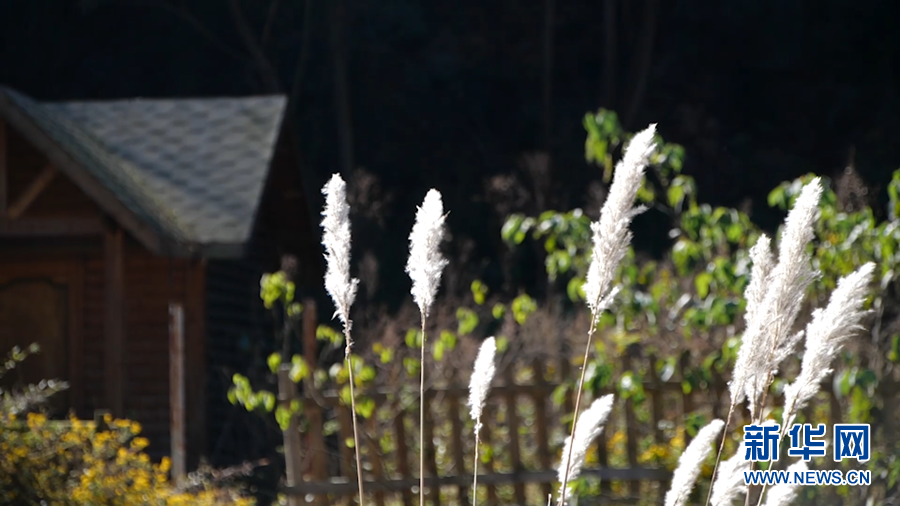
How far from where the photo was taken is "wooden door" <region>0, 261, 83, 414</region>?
1229cm

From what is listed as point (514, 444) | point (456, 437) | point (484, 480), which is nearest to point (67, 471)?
point (456, 437)

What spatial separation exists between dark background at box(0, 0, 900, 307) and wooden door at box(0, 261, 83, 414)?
11492 mm

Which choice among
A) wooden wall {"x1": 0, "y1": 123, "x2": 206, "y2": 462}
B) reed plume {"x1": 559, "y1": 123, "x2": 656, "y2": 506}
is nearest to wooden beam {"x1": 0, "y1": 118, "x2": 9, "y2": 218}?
wooden wall {"x1": 0, "y1": 123, "x2": 206, "y2": 462}

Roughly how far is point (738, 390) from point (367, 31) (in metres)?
24.7

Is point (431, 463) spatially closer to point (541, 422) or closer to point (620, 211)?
point (541, 422)

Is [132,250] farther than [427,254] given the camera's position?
Yes

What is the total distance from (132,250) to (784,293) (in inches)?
428

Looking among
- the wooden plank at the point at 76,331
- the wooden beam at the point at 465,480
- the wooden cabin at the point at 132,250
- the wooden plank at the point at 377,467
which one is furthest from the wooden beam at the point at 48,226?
the wooden plank at the point at 377,467

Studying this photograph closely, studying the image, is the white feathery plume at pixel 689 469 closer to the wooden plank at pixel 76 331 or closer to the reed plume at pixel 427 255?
the reed plume at pixel 427 255

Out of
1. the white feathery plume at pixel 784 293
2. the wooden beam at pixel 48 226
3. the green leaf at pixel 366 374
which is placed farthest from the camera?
the wooden beam at pixel 48 226

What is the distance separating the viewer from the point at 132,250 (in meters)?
12.4

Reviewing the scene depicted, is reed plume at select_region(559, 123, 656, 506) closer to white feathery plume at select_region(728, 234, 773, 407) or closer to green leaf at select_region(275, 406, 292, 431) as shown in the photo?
white feathery plume at select_region(728, 234, 773, 407)

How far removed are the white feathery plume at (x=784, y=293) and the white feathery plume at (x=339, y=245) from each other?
2.89 feet

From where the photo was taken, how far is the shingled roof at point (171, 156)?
1058cm
